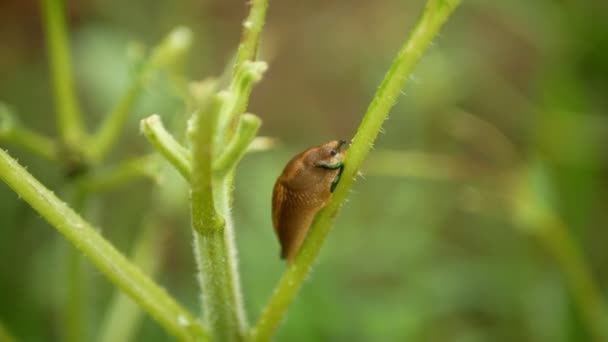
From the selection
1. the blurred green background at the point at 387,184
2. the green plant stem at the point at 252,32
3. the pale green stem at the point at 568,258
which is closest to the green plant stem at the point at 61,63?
the blurred green background at the point at 387,184

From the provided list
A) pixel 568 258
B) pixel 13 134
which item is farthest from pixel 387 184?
pixel 13 134

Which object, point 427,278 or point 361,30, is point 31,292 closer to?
point 427,278

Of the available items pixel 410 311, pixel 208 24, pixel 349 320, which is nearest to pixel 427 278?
pixel 410 311

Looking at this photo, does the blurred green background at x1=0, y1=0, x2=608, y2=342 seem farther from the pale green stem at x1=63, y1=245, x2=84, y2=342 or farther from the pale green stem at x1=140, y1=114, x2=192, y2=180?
the pale green stem at x1=140, y1=114, x2=192, y2=180

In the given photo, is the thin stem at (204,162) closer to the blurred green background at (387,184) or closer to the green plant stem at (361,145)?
the green plant stem at (361,145)

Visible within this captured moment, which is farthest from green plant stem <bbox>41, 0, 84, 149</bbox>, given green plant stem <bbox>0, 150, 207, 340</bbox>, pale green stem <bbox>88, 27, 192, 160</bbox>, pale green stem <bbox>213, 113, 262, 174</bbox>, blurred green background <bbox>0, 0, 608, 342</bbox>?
pale green stem <bbox>213, 113, 262, 174</bbox>

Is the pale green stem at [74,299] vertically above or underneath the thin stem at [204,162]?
above
